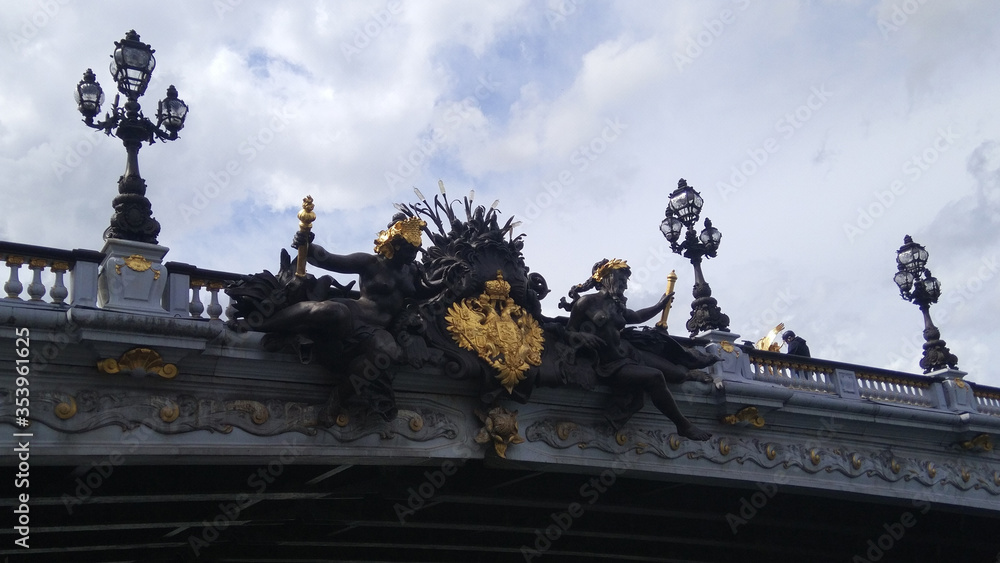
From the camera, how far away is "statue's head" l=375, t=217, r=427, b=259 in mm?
16969

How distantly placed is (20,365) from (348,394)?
4335mm

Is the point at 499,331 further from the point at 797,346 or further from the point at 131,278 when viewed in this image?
the point at 797,346

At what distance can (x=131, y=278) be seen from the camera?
15211 millimetres

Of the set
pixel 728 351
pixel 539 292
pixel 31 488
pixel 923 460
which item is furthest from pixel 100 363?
pixel 923 460

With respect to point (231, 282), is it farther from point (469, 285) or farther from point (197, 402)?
point (469, 285)

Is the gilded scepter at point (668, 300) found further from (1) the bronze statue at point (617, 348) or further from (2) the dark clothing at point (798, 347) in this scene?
(2) the dark clothing at point (798, 347)

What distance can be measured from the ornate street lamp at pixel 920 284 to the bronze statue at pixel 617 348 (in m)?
7.30

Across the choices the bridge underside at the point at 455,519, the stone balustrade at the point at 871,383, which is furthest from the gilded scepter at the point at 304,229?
the stone balustrade at the point at 871,383

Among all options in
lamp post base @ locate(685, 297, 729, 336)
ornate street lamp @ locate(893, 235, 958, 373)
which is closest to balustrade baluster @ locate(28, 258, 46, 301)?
lamp post base @ locate(685, 297, 729, 336)

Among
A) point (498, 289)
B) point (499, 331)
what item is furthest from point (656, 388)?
point (498, 289)

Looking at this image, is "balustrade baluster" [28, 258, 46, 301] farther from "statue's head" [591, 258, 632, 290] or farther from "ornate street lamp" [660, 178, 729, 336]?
"ornate street lamp" [660, 178, 729, 336]

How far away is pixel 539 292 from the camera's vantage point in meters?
19.2

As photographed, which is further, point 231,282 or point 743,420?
A: point 743,420

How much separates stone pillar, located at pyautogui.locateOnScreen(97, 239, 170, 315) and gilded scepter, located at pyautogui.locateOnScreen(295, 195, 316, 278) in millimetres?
1850
